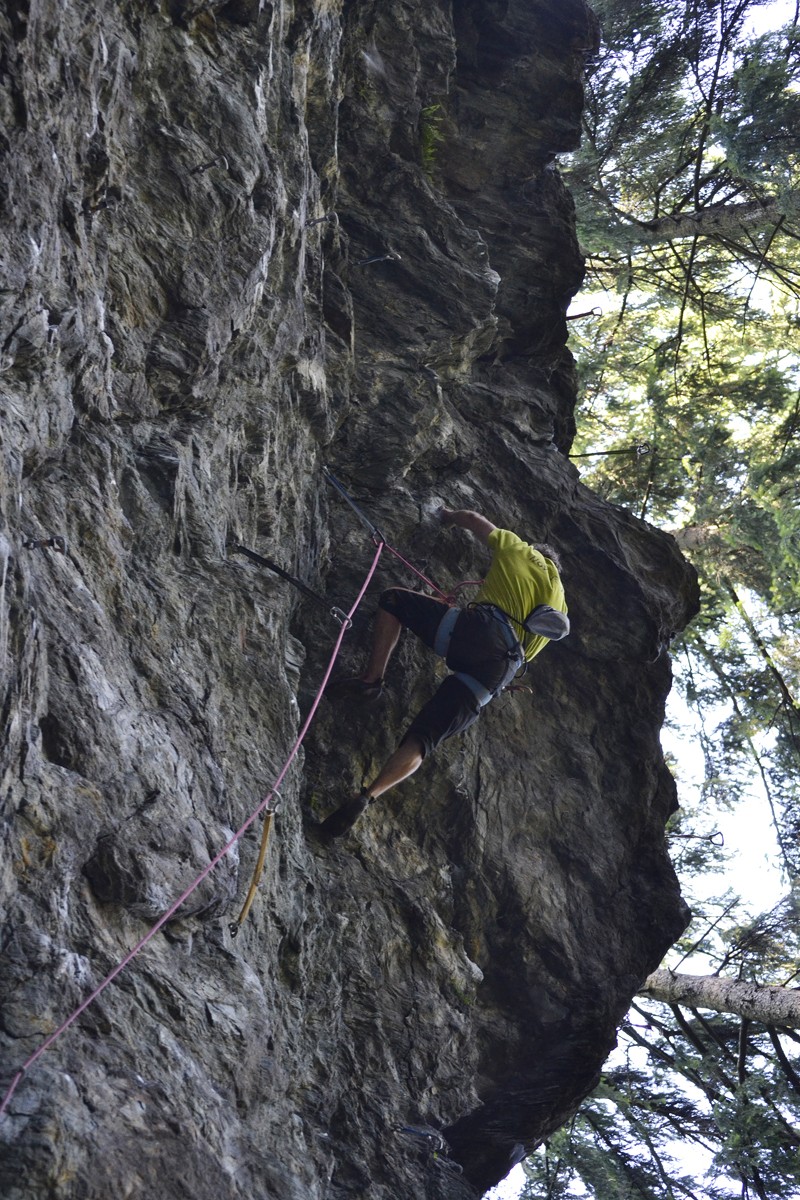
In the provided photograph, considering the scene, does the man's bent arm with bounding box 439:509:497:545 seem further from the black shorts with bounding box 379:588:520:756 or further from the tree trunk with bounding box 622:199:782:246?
the tree trunk with bounding box 622:199:782:246

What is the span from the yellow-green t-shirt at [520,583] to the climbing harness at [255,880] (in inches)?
86.3

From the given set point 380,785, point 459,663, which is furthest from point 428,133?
point 380,785

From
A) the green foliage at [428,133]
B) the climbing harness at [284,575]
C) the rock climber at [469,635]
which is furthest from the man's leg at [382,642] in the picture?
the green foliage at [428,133]

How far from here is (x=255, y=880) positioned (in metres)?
4.58

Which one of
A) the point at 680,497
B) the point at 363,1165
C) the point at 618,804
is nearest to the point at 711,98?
the point at 680,497

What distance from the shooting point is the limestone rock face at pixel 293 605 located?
11.6 feet

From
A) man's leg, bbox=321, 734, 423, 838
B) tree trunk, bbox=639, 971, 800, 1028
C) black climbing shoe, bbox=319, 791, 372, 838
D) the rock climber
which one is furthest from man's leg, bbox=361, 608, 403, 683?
tree trunk, bbox=639, 971, 800, 1028

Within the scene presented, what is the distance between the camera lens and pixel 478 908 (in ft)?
22.2

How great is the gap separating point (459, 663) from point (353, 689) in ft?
2.21

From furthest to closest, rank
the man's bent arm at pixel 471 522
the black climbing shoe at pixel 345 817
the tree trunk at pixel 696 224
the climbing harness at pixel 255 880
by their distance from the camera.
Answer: the tree trunk at pixel 696 224, the man's bent arm at pixel 471 522, the black climbing shoe at pixel 345 817, the climbing harness at pixel 255 880

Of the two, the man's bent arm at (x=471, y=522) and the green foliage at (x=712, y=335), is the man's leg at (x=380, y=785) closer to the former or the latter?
the man's bent arm at (x=471, y=522)

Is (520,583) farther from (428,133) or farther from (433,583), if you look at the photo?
(428,133)

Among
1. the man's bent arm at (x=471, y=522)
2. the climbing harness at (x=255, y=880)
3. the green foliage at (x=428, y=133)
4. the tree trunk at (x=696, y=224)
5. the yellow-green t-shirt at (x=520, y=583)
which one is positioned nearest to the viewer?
the climbing harness at (x=255, y=880)

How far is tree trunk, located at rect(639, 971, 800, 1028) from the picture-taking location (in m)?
9.28
